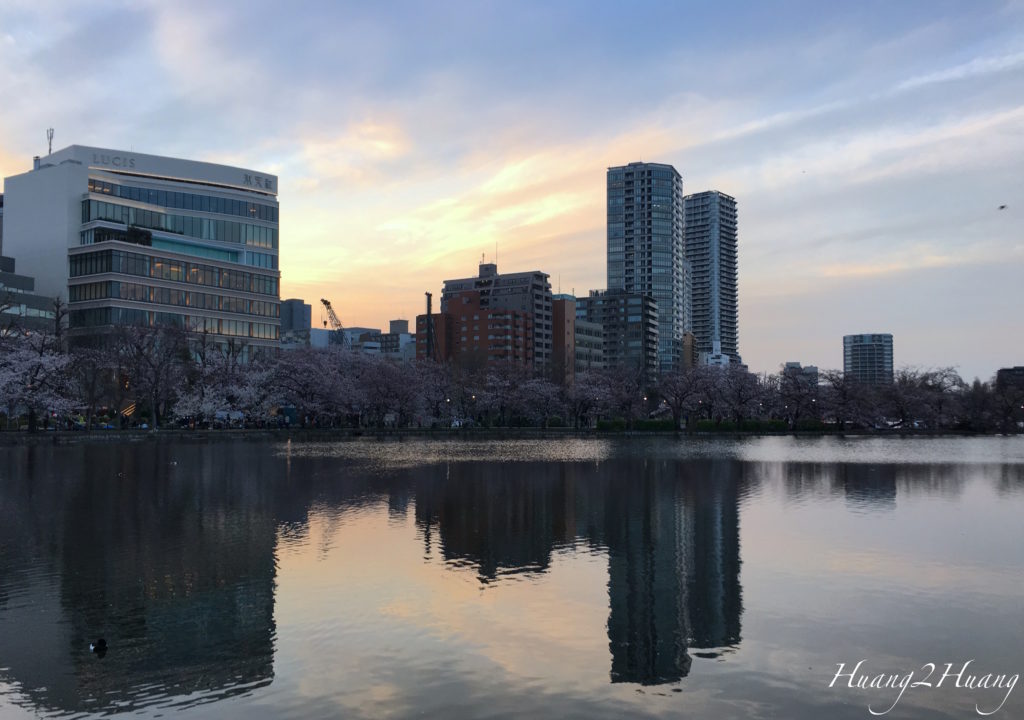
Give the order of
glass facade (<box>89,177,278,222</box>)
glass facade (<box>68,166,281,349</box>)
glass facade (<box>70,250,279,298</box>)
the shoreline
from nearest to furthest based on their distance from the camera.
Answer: the shoreline → glass facade (<box>70,250,279,298</box>) → glass facade (<box>68,166,281,349</box>) → glass facade (<box>89,177,278,222</box>)

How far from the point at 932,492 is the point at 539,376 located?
110091mm

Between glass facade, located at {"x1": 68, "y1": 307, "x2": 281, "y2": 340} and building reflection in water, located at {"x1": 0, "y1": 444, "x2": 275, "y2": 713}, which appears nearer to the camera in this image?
building reflection in water, located at {"x1": 0, "y1": 444, "x2": 275, "y2": 713}

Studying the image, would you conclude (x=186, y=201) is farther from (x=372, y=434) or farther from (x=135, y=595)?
(x=135, y=595)

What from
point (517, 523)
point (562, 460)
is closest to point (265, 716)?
point (517, 523)

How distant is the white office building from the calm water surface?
322 ft

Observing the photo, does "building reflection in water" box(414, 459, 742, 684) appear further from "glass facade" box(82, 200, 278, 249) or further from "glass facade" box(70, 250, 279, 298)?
"glass facade" box(82, 200, 278, 249)

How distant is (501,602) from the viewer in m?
19.3

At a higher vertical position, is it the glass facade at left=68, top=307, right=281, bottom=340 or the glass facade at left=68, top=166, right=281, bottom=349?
the glass facade at left=68, top=166, right=281, bottom=349

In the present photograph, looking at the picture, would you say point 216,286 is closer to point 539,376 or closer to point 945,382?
point 539,376

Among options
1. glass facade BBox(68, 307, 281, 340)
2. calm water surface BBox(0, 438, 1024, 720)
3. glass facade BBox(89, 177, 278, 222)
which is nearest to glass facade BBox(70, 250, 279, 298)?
glass facade BBox(68, 307, 281, 340)

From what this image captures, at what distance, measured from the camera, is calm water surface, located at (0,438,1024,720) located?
45.2 ft

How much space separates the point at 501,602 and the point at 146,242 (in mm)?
133622

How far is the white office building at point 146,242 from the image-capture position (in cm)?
13025

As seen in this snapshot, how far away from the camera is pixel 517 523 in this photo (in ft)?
101
